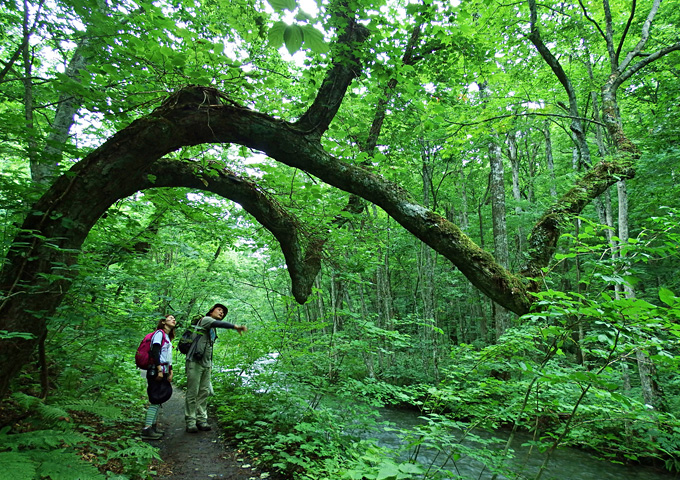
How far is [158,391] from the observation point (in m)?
4.25

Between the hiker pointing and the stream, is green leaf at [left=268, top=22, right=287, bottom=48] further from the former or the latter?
the stream

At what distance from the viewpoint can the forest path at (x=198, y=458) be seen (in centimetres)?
343

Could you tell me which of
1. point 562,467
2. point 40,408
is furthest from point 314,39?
point 562,467

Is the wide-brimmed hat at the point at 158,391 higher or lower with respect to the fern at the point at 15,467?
lower

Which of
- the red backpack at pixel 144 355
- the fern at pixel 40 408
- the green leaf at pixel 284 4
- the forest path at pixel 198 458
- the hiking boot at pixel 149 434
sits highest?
the green leaf at pixel 284 4

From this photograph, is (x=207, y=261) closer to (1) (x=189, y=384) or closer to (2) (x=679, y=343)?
(1) (x=189, y=384)

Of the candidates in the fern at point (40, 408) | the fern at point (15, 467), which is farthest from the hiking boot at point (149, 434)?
the fern at point (15, 467)

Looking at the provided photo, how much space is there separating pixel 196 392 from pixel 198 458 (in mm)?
1142

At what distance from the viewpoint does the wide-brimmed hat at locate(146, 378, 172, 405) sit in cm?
422

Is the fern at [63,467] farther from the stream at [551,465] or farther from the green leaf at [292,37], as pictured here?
the stream at [551,465]

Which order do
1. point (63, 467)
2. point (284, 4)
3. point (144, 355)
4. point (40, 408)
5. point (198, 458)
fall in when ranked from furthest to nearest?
1. point (144, 355)
2. point (198, 458)
3. point (40, 408)
4. point (63, 467)
5. point (284, 4)

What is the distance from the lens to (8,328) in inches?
95.4

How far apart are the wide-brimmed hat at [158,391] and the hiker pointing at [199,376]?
479 millimetres

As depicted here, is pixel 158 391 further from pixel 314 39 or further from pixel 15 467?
pixel 314 39
